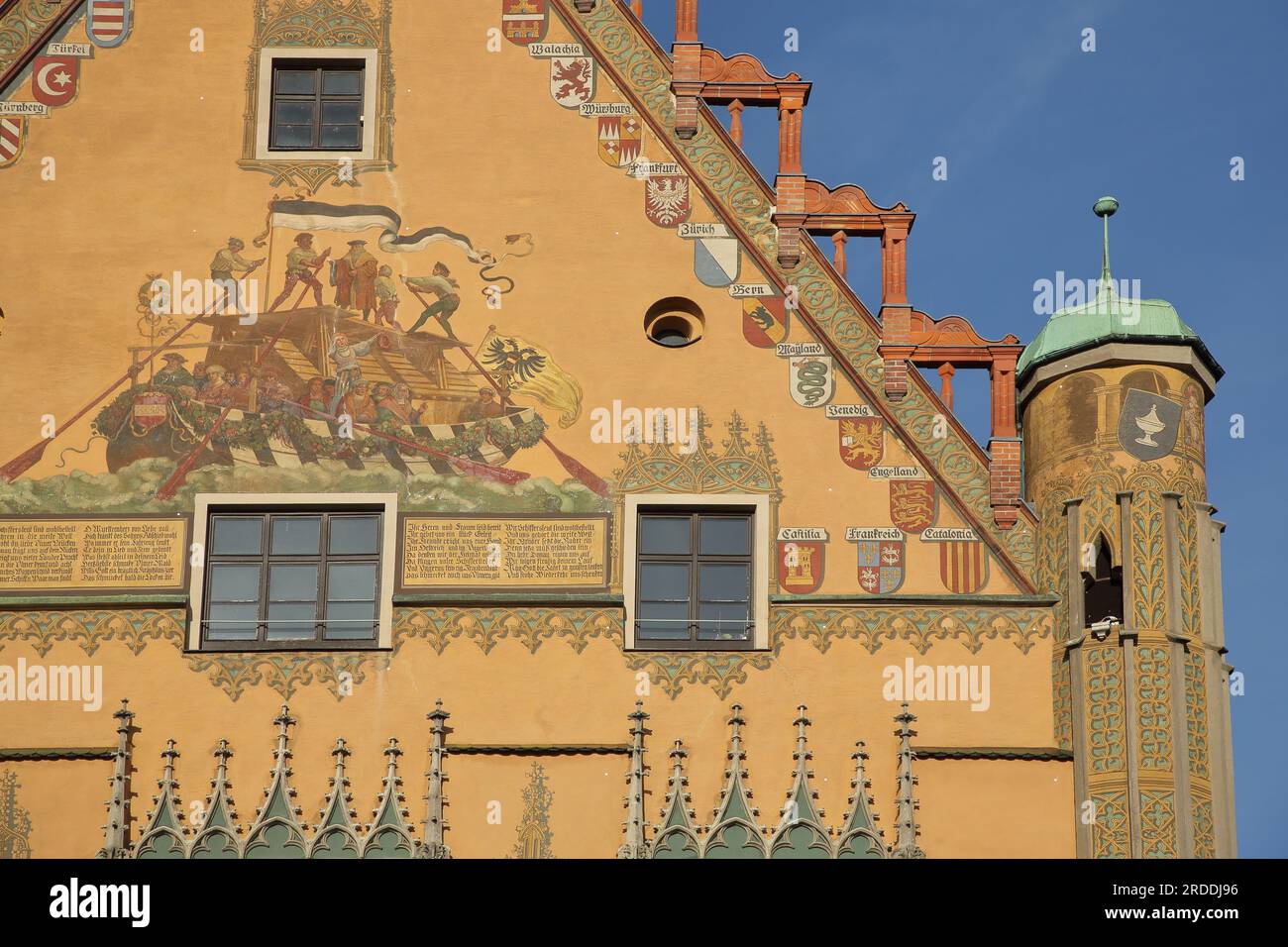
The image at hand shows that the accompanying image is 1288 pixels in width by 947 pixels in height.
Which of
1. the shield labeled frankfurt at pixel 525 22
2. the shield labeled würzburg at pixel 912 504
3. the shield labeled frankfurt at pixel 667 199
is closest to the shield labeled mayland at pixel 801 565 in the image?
the shield labeled würzburg at pixel 912 504

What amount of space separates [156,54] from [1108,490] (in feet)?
22.2

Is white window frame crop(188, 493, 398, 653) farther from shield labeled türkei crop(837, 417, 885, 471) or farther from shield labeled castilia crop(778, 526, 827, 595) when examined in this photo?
shield labeled türkei crop(837, 417, 885, 471)

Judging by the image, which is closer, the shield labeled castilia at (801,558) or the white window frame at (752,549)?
the white window frame at (752,549)

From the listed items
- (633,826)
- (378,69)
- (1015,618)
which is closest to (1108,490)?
(1015,618)

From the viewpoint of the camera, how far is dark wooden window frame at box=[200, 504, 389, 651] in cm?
1975

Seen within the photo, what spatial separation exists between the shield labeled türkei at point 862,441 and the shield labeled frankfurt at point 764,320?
700mm

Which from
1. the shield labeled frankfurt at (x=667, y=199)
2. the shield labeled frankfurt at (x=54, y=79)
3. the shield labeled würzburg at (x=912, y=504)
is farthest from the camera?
the shield labeled frankfurt at (x=54, y=79)

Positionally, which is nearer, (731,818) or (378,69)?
(731,818)

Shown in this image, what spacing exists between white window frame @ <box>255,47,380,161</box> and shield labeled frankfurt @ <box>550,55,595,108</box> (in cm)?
115

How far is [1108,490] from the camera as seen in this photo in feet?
64.8

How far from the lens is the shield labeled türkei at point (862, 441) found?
795 inches

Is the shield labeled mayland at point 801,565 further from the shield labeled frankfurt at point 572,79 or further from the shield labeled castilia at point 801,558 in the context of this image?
the shield labeled frankfurt at point 572,79
